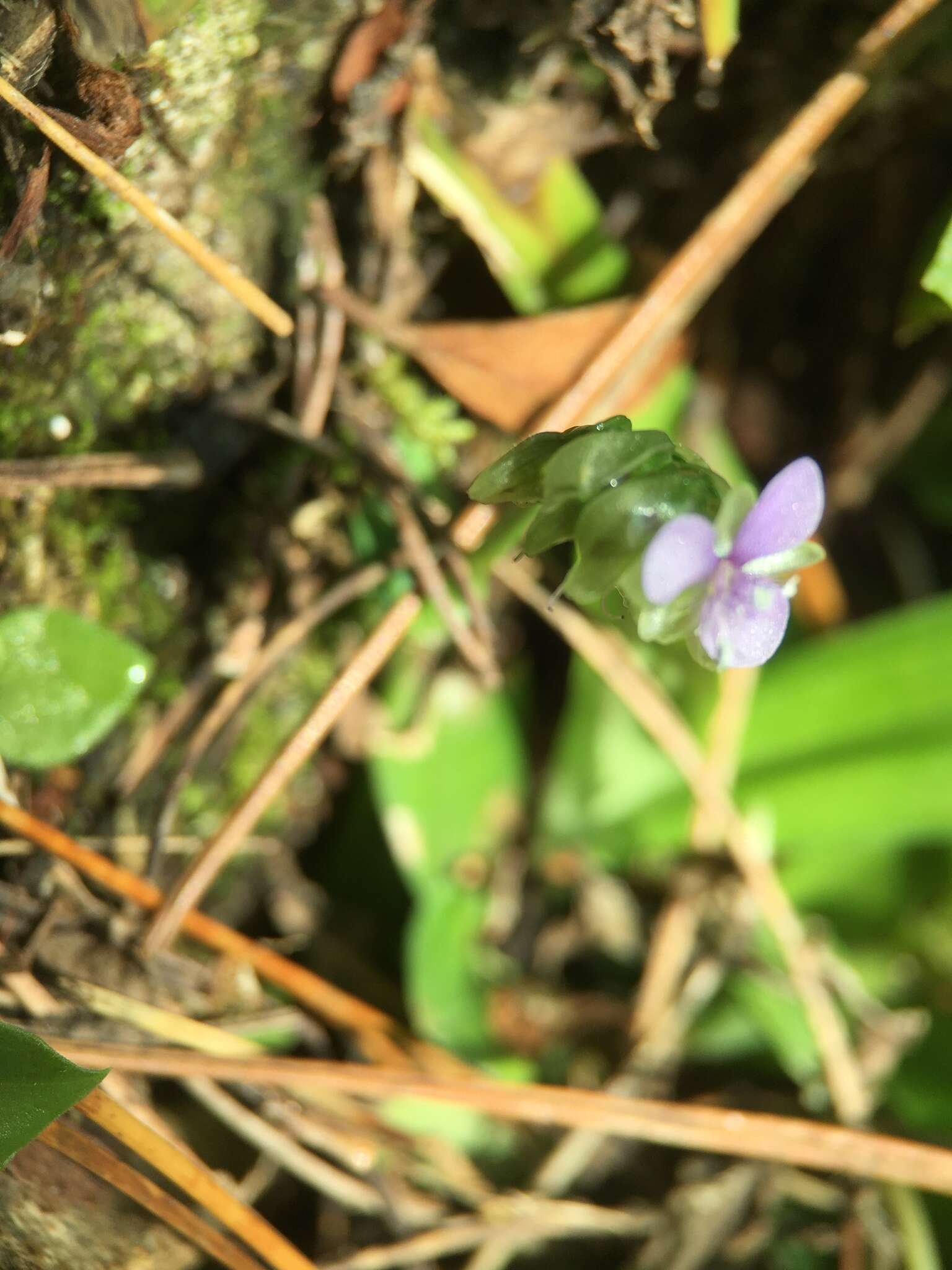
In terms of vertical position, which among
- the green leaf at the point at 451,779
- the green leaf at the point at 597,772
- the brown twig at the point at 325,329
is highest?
the brown twig at the point at 325,329

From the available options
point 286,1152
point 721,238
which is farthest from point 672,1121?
point 721,238

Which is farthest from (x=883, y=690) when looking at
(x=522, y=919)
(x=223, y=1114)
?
(x=223, y=1114)

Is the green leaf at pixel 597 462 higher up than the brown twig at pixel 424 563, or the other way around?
the green leaf at pixel 597 462

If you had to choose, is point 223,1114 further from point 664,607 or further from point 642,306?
point 642,306

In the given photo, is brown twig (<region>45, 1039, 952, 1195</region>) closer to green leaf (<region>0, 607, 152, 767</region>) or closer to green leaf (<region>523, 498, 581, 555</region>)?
green leaf (<region>0, 607, 152, 767</region>)

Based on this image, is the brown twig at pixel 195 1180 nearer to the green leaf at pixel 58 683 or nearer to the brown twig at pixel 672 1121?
the brown twig at pixel 672 1121

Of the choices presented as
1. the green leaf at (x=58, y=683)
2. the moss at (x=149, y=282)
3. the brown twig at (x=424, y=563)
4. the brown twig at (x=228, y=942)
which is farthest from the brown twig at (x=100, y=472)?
the brown twig at (x=228, y=942)

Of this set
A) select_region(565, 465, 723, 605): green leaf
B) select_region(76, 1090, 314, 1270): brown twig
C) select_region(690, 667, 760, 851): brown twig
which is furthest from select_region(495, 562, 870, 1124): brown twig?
select_region(76, 1090, 314, 1270): brown twig
